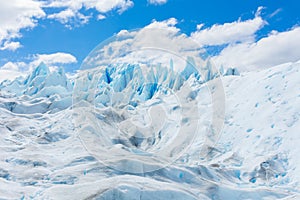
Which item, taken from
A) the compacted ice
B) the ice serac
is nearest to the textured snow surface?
the compacted ice

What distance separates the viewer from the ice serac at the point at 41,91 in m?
38.8

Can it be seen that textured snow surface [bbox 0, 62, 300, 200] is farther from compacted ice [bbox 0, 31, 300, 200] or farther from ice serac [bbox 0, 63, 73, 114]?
ice serac [bbox 0, 63, 73, 114]

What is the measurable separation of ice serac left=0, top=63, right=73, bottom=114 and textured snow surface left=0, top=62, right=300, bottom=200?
9466 millimetres

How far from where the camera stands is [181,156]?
16656mm

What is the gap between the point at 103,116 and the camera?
24422mm

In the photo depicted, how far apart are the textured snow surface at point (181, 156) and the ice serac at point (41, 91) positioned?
9.47 metres

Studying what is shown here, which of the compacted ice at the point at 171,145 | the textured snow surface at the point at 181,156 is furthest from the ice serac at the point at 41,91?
the textured snow surface at the point at 181,156

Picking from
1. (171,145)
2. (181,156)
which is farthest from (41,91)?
(181,156)

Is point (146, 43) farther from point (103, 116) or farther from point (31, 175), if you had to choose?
point (103, 116)

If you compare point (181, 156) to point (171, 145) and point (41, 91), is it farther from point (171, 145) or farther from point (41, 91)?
point (41, 91)

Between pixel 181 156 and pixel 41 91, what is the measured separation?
103ft

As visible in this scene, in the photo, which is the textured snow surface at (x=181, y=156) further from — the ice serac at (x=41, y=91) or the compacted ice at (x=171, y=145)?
the ice serac at (x=41, y=91)

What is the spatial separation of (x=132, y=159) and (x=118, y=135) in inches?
372

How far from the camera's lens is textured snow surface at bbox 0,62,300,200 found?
10.9m
